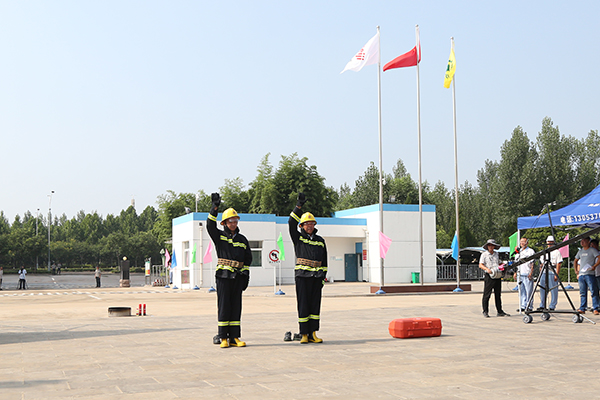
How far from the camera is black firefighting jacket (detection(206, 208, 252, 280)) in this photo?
9.62m

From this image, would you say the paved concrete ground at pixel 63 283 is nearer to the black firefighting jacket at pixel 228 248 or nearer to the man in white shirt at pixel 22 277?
the man in white shirt at pixel 22 277

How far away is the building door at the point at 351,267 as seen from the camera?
46.5m

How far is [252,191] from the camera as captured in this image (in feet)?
223

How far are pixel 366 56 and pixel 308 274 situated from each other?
23.0m

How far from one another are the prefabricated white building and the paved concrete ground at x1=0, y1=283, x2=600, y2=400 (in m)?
27.3

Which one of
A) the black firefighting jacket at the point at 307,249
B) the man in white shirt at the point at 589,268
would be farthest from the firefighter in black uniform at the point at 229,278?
the man in white shirt at the point at 589,268

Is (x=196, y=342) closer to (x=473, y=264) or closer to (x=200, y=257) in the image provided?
(x=200, y=257)

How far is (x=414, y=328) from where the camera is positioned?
10.7m

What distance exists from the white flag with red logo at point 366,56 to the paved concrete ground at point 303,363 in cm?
2029

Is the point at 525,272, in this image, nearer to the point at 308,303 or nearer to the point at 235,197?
the point at 308,303

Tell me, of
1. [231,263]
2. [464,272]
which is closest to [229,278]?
[231,263]

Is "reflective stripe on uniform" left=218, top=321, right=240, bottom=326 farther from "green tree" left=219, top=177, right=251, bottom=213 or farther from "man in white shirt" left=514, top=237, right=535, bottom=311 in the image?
"green tree" left=219, top=177, right=251, bottom=213

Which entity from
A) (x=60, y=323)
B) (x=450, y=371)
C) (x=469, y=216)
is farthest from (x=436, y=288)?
(x=469, y=216)

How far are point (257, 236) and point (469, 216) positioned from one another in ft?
143
